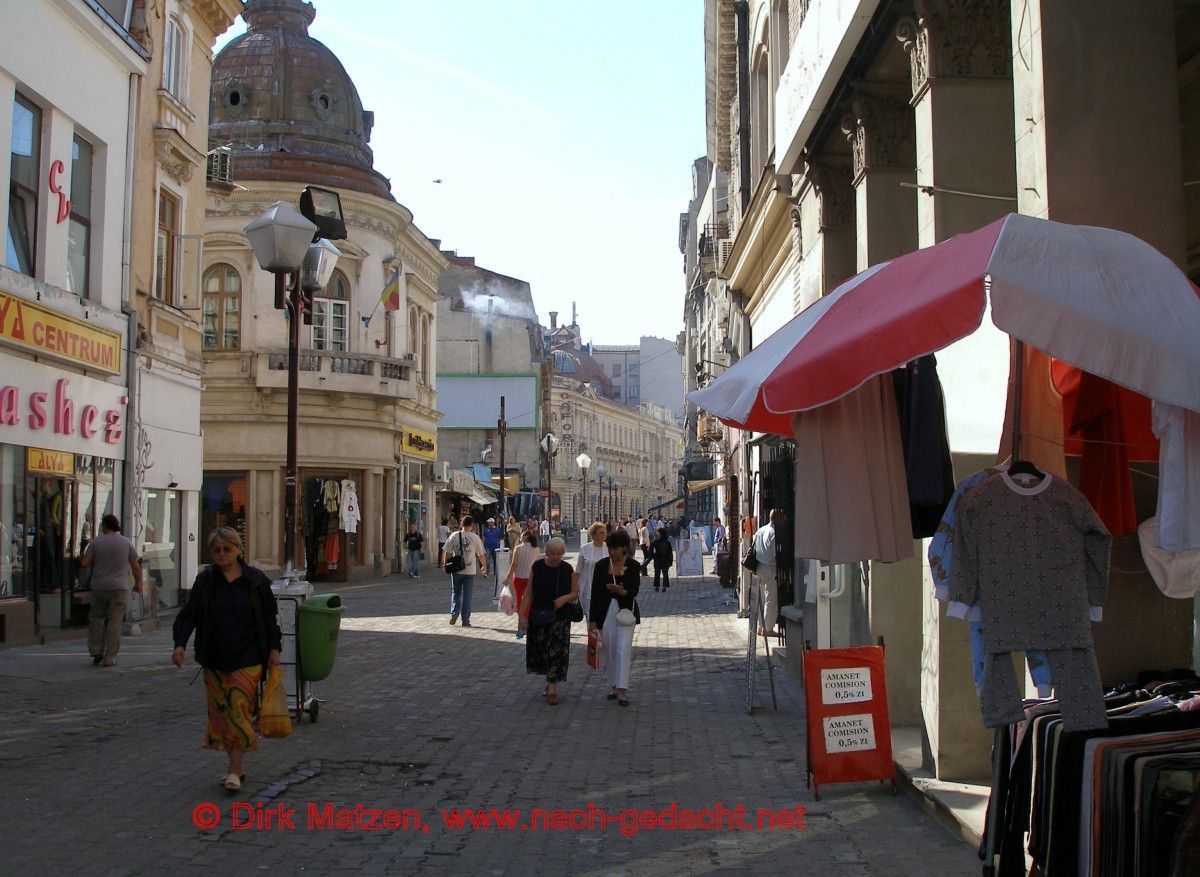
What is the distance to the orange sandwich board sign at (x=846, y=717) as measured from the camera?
25.5 ft

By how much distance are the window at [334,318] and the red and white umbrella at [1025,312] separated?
1217 inches

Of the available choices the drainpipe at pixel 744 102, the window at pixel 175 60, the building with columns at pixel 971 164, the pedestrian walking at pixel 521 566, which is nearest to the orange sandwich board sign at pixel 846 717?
the building with columns at pixel 971 164

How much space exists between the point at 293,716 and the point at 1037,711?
6.87m

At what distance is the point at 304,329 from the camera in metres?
34.3

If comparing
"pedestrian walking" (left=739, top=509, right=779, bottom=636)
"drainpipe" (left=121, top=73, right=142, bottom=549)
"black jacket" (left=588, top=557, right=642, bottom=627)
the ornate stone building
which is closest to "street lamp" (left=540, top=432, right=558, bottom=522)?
the ornate stone building

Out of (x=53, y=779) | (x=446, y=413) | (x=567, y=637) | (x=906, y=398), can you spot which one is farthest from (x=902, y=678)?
(x=446, y=413)

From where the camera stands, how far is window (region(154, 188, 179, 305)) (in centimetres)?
2098

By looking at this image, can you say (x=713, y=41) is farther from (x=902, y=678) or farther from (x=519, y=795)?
(x=519, y=795)

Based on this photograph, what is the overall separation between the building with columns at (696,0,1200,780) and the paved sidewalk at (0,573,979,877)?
116 cm

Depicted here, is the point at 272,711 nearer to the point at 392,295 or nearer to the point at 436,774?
the point at 436,774

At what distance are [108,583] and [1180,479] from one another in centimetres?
1221

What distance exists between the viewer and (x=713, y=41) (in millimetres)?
33312

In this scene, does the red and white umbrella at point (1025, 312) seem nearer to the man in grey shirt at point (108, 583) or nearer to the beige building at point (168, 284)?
the man in grey shirt at point (108, 583)

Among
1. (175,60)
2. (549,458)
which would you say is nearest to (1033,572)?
(175,60)
